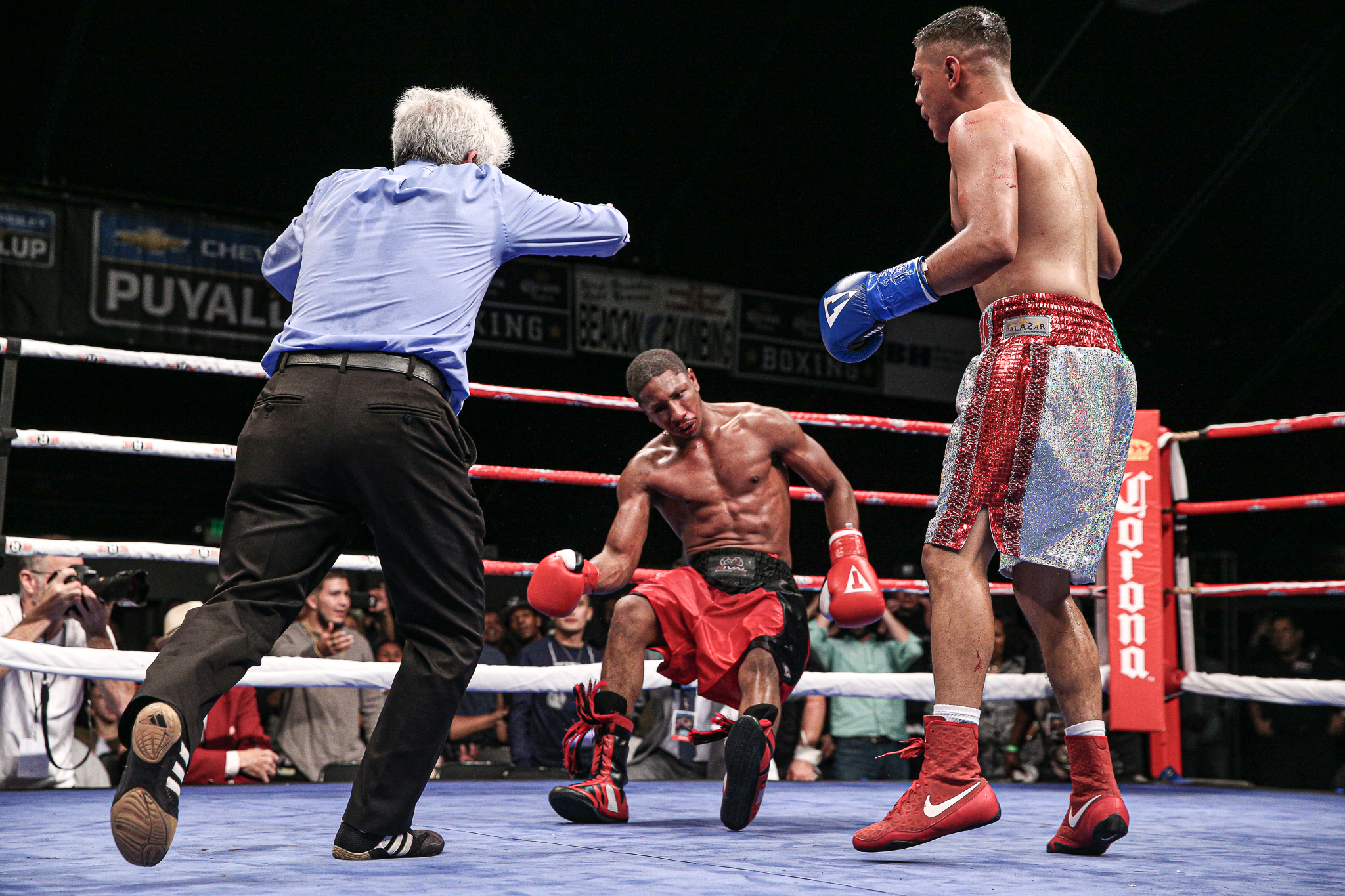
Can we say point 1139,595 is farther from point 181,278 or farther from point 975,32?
point 181,278

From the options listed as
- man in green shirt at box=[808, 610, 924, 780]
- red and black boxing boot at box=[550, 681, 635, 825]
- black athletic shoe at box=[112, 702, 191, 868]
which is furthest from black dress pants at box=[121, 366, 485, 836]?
man in green shirt at box=[808, 610, 924, 780]

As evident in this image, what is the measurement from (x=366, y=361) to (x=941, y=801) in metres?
0.97

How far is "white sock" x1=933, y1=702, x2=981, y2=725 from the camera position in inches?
65.9

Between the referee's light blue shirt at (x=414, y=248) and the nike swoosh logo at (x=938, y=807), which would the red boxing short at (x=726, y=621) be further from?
the referee's light blue shirt at (x=414, y=248)

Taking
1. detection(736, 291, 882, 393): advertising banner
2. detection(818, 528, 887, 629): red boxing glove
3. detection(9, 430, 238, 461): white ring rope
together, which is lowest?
detection(818, 528, 887, 629): red boxing glove

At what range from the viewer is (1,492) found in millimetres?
2334

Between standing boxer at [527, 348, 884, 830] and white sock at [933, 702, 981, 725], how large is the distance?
0.39 meters

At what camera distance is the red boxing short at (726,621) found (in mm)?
2234

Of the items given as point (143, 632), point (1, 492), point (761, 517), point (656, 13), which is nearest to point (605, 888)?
point (761, 517)

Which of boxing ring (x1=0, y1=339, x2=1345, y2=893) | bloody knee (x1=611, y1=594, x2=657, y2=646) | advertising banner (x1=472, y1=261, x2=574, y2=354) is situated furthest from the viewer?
advertising banner (x1=472, y1=261, x2=574, y2=354)

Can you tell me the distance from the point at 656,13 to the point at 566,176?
2.95ft

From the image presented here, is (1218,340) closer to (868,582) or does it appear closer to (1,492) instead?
(868,582)

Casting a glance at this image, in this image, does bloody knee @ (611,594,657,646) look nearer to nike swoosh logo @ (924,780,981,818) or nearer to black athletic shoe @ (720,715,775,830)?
black athletic shoe @ (720,715,775,830)

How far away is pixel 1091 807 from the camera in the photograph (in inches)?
67.2
